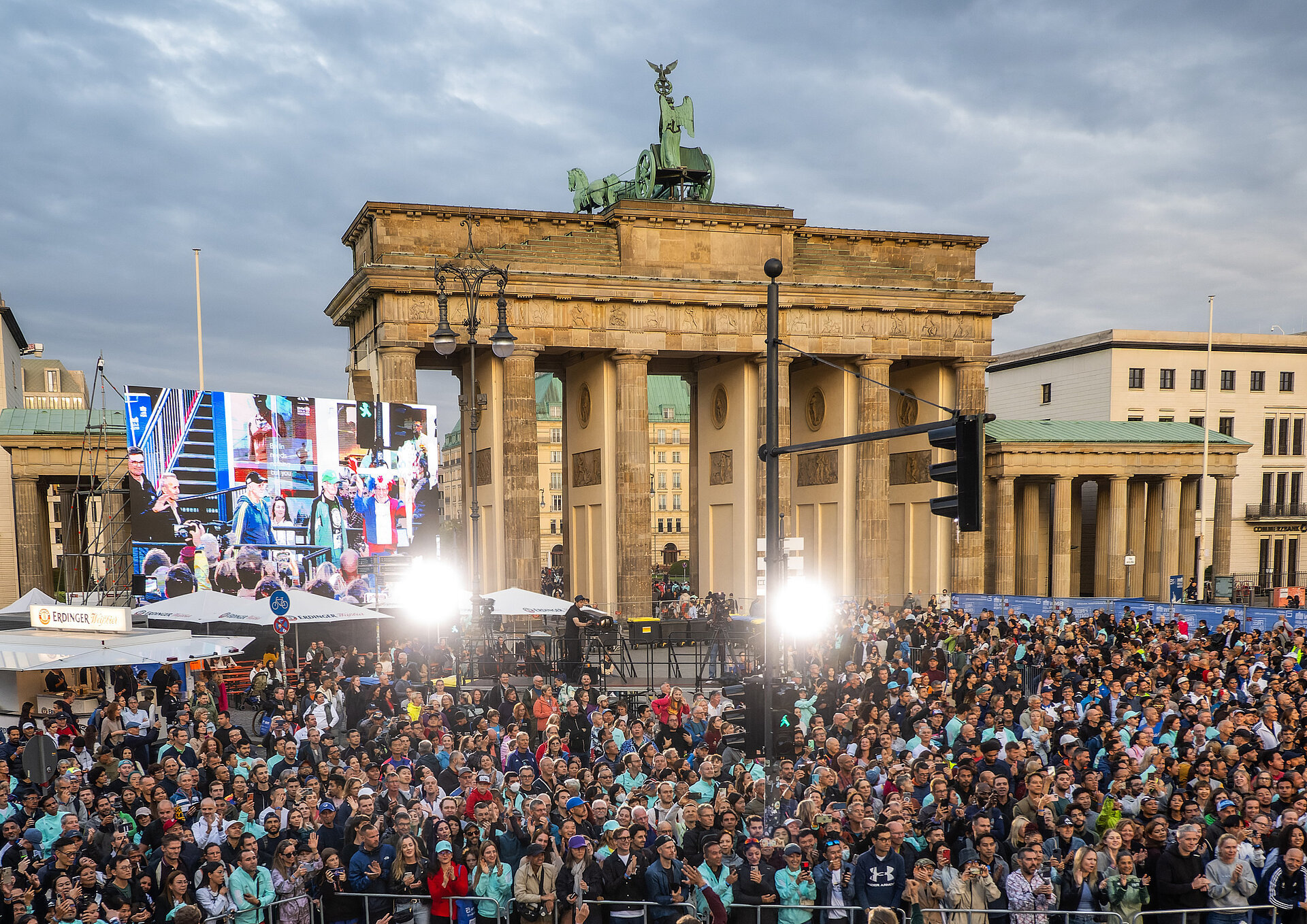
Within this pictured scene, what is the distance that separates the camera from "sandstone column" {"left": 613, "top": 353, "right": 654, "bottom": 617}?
37406 mm

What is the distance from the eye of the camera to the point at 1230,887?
8.93m

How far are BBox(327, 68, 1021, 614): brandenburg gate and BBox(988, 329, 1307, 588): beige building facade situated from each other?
766 inches

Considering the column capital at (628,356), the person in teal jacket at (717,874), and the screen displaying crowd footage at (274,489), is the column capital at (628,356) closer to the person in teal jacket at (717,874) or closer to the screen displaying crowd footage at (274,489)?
the screen displaying crowd footage at (274,489)

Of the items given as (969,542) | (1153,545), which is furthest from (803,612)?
(1153,545)

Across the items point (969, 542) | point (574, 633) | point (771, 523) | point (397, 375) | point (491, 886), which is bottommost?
point (969, 542)

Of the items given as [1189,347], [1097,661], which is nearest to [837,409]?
[1097,661]

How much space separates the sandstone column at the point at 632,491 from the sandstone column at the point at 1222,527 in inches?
1083

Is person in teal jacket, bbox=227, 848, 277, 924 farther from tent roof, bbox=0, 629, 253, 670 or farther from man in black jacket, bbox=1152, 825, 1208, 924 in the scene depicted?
man in black jacket, bbox=1152, 825, 1208, 924

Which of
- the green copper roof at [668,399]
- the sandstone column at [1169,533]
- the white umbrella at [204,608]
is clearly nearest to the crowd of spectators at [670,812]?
→ the white umbrella at [204,608]

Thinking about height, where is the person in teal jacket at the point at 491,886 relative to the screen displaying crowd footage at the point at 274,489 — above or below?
below

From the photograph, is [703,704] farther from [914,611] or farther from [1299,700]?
[914,611]

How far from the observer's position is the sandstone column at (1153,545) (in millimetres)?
47531

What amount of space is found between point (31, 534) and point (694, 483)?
25.5 metres

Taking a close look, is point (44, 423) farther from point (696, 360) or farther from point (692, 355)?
point (696, 360)
